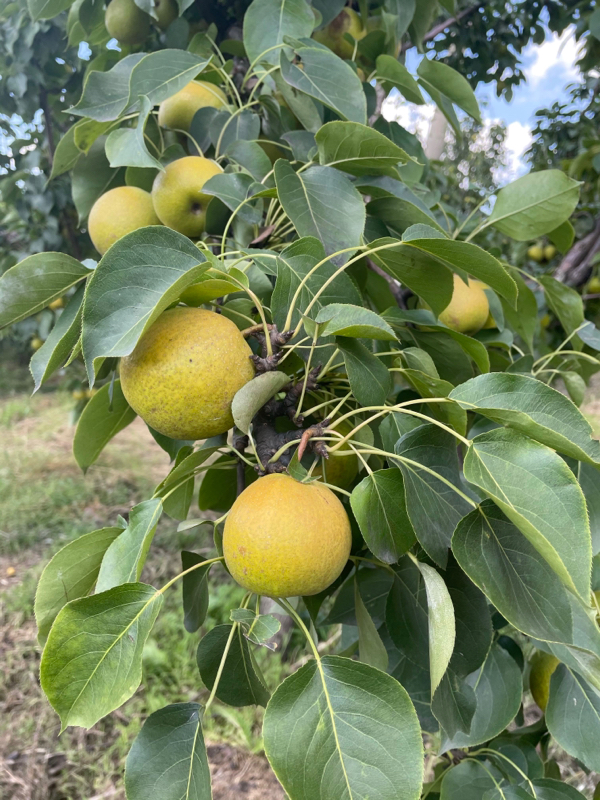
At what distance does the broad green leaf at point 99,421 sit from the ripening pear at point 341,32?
3.04 feet

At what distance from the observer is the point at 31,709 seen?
68.6 inches

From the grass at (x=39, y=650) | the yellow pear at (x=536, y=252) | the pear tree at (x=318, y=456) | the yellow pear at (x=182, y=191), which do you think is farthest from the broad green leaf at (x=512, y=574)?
the yellow pear at (x=536, y=252)

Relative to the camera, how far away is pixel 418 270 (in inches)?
26.6

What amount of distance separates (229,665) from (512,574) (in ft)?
1.11

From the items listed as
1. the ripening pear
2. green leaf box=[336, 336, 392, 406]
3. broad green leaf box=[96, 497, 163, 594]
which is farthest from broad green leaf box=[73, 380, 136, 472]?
the ripening pear

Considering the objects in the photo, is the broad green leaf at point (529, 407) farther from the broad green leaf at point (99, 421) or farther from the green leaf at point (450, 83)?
the green leaf at point (450, 83)

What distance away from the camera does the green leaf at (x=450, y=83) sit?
96cm

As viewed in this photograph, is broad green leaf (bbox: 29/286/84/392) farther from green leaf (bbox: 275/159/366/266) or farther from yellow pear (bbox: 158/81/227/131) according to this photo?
yellow pear (bbox: 158/81/227/131)

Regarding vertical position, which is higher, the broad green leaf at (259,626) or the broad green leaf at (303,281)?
the broad green leaf at (303,281)

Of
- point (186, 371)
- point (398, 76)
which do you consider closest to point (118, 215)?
point (186, 371)

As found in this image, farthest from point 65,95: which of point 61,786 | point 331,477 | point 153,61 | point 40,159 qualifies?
point 61,786

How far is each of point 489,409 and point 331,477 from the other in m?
0.27

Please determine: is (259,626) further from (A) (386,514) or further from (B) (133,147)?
(B) (133,147)

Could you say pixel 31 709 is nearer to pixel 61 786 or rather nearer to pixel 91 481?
pixel 61 786
